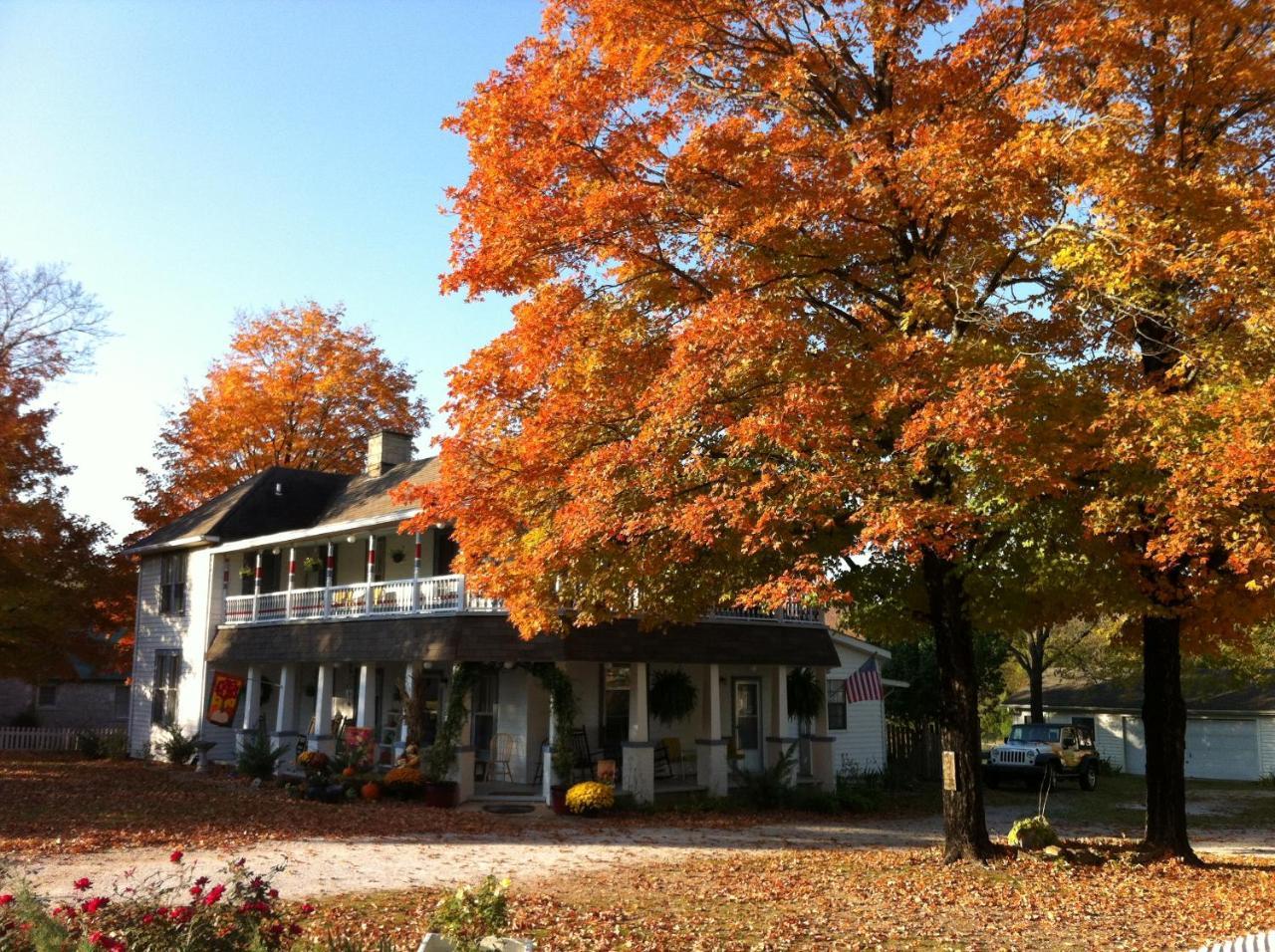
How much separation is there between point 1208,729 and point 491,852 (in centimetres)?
3355

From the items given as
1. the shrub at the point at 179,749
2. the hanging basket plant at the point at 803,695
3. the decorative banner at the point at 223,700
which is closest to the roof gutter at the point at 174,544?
the decorative banner at the point at 223,700

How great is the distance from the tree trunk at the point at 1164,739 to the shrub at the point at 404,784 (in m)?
13.4

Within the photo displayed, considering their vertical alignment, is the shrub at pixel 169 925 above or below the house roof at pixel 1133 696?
below

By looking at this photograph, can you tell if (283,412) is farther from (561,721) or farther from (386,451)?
(561,721)

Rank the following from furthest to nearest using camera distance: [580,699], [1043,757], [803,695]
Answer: [1043,757], [803,695], [580,699]

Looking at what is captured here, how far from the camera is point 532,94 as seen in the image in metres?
13.6

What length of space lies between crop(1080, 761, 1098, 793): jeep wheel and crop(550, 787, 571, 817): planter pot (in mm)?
19644

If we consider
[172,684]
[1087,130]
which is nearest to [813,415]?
[1087,130]

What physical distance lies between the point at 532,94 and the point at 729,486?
566 cm

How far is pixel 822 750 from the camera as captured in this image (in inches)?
1044

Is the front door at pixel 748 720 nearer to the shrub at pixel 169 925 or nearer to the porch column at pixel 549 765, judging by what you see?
the porch column at pixel 549 765

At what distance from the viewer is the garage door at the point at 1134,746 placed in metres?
41.6

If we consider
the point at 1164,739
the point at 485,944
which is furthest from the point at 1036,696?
the point at 485,944

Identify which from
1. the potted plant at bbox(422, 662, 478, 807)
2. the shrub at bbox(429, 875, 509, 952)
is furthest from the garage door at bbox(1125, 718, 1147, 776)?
the shrub at bbox(429, 875, 509, 952)
